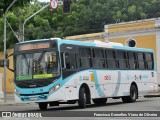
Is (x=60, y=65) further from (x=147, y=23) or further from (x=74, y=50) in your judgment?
(x=147, y=23)

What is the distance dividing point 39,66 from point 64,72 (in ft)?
3.79

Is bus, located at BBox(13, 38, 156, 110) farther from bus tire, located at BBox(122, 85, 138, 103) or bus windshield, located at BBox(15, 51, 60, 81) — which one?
bus tire, located at BBox(122, 85, 138, 103)

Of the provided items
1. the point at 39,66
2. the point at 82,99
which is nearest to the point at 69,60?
the point at 39,66

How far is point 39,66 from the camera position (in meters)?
19.5

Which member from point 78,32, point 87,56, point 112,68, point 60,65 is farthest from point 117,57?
point 78,32

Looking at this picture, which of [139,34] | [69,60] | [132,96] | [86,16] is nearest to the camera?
[69,60]

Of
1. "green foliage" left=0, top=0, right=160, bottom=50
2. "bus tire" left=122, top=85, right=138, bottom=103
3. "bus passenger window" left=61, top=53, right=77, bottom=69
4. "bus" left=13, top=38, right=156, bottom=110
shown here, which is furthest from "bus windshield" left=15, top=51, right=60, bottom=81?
"green foliage" left=0, top=0, right=160, bottom=50

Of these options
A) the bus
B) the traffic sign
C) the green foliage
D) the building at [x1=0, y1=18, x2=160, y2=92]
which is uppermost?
the green foliage

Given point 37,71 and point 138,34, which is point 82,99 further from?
point 138,34

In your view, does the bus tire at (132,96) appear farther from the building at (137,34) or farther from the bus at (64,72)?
the building at (137,34)

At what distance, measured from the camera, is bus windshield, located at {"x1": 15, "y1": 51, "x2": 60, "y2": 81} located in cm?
1945

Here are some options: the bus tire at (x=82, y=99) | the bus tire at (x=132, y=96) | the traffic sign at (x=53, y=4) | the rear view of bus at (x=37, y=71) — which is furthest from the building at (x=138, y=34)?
the rear view of bus at (x=37, y=71)

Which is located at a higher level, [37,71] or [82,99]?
[37,71]

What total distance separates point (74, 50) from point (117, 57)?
4.41 meters
